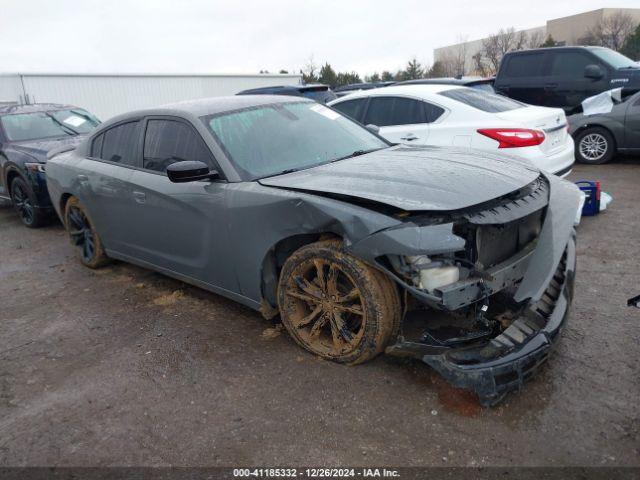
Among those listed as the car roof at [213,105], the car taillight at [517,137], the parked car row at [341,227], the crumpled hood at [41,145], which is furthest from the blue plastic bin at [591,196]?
the crumpled hood at [41,145]

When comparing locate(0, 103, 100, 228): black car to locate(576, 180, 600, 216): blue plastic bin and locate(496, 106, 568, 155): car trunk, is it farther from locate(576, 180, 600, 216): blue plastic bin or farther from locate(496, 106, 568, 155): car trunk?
locate(576, 180, 600, 216): blue plastic bin

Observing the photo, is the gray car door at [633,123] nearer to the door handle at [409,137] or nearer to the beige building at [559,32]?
the door handle at [409,137]

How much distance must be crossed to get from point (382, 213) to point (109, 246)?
10.3 ft

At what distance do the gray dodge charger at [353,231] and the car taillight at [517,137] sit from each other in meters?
2.02

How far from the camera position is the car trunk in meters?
5.90

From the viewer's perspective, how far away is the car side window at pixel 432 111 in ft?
20.6

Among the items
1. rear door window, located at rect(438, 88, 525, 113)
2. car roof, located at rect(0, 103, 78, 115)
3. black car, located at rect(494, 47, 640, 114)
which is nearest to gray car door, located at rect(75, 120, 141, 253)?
rear door window, located at rect(438, 88, 525, 113)

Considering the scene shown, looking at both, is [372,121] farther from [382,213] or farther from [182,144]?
[382,213]

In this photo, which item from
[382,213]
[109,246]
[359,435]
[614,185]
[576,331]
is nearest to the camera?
[359,435]

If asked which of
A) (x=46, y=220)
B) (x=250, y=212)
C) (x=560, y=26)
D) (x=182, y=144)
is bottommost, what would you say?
(x=46, y=220)

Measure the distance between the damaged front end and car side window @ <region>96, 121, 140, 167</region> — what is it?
8.22ft

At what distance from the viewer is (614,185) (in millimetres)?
7461

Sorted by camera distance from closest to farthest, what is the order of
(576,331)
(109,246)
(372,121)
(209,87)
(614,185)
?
(576,331) < (109,246) < (372,121) < (614,185) < (209,87)

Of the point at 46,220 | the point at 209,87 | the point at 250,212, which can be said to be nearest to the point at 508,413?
the point at 250,212
